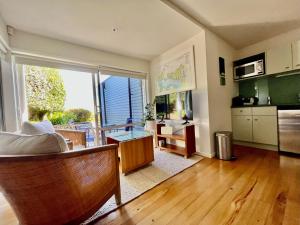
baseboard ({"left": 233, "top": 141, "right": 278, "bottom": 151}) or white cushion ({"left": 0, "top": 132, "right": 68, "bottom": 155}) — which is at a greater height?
white cushion ({"left": 0, "top": 132, "right": 68, "bottom": 155})

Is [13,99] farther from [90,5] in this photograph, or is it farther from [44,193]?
[44,193]

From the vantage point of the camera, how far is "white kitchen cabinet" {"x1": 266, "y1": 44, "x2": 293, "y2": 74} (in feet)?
9.04

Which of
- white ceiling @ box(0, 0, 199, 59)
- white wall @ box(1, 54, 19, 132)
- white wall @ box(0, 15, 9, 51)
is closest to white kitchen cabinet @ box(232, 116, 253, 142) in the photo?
white ceiling @ box(0, 0, 199, 59)

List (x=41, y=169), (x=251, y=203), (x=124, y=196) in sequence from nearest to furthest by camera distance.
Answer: (x=41, y=169) < (x=251, y=203) < (x=124, y=196)

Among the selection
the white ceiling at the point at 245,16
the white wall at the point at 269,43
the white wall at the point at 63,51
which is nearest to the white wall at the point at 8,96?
the white wall at the point at 63,51

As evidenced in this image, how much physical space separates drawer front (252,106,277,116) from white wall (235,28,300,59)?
1.30 metres

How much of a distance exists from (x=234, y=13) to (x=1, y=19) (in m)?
3.24

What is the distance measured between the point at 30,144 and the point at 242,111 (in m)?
3.58

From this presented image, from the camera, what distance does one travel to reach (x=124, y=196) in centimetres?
174

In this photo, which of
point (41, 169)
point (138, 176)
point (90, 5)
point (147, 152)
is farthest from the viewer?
point (147, 152)

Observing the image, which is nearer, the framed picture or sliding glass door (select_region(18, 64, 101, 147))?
sliding glass door (select_region(18, 64, 101, 147))

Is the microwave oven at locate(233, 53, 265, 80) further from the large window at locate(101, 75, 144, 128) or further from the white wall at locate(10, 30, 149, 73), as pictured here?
the white wall at locate(10, 30, 149, 73)

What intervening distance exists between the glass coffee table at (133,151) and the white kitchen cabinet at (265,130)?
2.21 metres

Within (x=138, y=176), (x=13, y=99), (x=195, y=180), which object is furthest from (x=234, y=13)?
(x=13, y=99)
